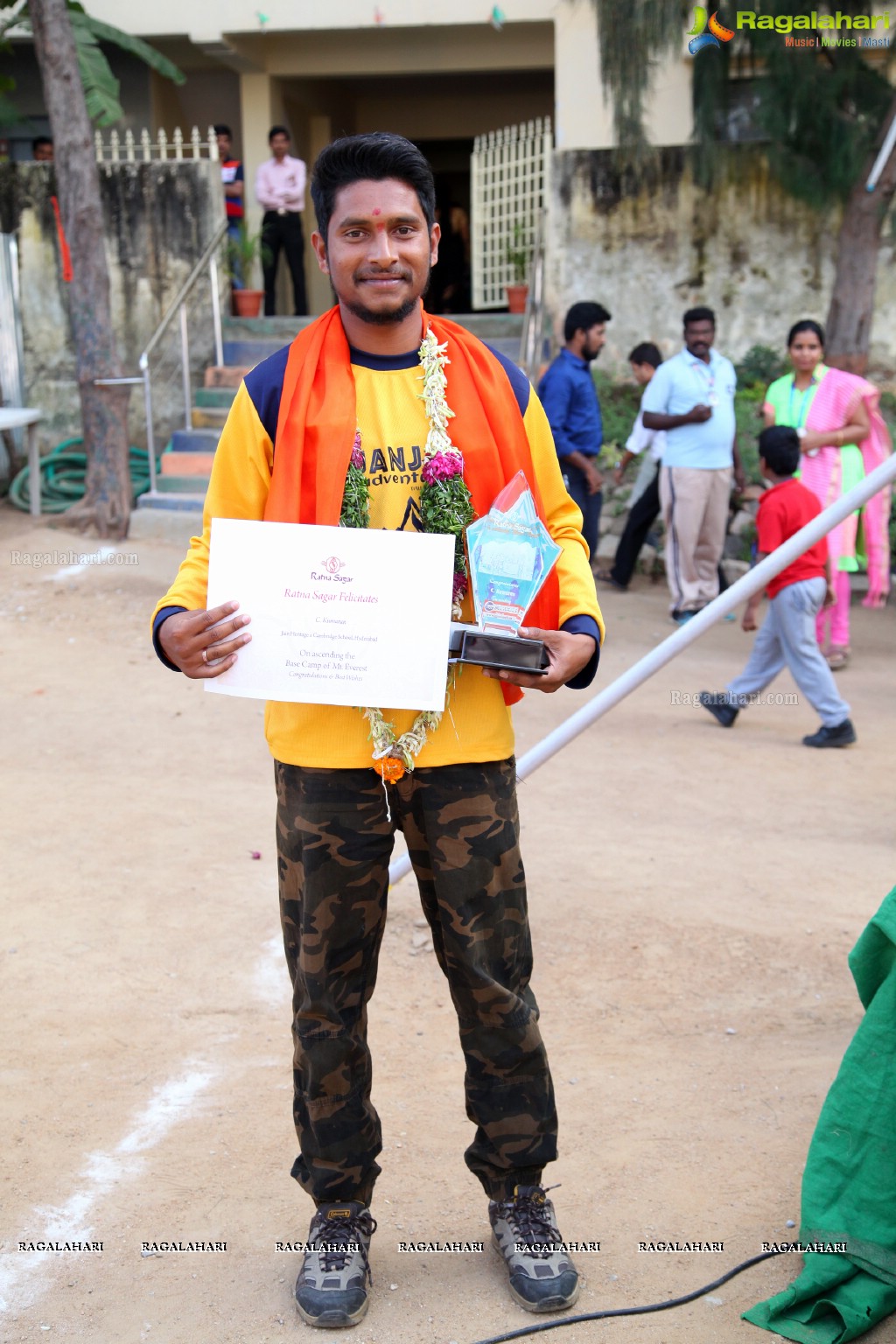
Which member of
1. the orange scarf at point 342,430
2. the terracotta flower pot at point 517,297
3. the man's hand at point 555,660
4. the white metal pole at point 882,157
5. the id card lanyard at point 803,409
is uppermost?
the white metal pole at point 882,157

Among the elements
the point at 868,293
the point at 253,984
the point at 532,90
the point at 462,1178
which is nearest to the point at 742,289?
the point at 868,293

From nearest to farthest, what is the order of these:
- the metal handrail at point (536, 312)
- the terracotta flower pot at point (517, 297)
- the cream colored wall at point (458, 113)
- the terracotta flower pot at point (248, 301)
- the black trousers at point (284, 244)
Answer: the metal handrail at point (536, 312) < the terracotta flower pot at point (517, 297) < the terracotta flower pot at point (248, 301) < the black trousers at point (284, 244) < the cream colored wall at point (458, 113)

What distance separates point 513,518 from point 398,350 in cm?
42

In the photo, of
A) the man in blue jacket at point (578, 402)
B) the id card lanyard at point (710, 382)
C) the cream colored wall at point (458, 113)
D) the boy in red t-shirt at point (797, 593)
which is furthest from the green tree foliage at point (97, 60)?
the boy in red t-shirt at point (797, 593)

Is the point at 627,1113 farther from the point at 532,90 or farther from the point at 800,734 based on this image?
the point at 532,90

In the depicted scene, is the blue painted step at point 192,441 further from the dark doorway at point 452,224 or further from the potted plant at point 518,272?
the dark doorway at point 452,224

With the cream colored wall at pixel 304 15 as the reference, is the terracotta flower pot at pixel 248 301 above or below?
below

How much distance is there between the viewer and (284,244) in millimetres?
13219

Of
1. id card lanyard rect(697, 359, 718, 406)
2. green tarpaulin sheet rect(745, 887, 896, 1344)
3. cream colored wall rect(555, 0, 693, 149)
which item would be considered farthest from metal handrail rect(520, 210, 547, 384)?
green tarpaulin sheet rect(745, 887, 896, 1344)

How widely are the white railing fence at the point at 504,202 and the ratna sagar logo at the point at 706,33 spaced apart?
1.84 meters

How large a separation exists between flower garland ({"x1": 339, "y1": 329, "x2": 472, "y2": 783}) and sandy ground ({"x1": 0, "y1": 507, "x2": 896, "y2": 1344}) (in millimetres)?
1097

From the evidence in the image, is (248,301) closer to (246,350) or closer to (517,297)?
(246,350)

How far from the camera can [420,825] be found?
8.07ft

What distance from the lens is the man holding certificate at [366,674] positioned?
229cm
